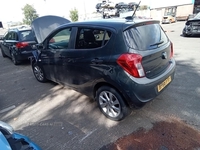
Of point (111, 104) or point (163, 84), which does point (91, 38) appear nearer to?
point (111, 104)

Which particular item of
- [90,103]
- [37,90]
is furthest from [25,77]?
[90,103]

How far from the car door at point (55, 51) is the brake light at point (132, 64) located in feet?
4.25

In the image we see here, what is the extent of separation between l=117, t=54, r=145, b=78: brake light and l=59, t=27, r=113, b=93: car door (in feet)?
0.82

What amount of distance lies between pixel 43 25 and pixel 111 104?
4304 mm

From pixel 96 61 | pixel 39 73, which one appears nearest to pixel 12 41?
pixel 39 73

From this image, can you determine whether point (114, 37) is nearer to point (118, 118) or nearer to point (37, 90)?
point (118, 118)

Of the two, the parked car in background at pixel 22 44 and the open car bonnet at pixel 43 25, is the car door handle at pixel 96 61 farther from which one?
the parked car in background at pixel 22 44

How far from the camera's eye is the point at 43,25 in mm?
5676

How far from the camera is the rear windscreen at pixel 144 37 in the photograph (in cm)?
239

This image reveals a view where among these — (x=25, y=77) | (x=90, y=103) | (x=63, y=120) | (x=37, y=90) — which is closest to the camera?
(x=63, y=120)

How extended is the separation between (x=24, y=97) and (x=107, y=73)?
2519mm

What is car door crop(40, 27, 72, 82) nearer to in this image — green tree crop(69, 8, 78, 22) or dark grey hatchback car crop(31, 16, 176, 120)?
dark grey hatchback car crop(31, 16, 176, 120)

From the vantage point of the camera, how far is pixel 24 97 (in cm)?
395

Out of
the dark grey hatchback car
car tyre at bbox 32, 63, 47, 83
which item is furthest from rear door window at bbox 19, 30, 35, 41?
the dark grey hatchback car
